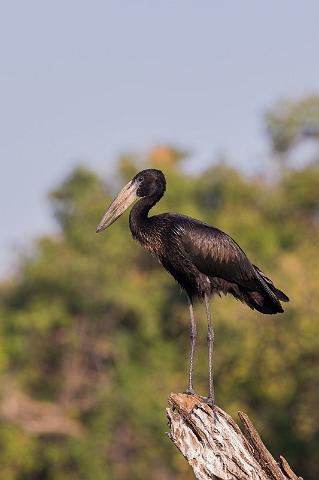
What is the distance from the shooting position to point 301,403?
149ft

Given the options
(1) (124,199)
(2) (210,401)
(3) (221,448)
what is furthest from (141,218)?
(3) (221,448)

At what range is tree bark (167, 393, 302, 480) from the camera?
14.0m

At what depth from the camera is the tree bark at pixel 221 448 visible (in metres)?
14.0

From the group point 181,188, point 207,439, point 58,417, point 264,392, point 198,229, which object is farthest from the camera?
point 181,188

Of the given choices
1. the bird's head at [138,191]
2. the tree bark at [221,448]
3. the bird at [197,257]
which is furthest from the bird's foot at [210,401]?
the bird's head at [138,191]

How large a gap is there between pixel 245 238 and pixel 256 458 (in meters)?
50.0

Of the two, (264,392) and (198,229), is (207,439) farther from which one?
(264,392)

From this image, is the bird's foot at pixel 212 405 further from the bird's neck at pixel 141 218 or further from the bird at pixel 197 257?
the bird's neck at pixel 141 218

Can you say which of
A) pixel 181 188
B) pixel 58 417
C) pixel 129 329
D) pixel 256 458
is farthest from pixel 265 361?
pixel 256 458

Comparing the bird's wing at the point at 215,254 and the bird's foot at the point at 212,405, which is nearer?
the bird's foot at the point at 212,405

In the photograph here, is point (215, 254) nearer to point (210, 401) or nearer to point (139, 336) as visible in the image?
point (210, 401)

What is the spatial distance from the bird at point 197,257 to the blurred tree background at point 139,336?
25.7m

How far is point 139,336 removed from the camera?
207ft

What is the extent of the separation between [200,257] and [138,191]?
1.28 metres
